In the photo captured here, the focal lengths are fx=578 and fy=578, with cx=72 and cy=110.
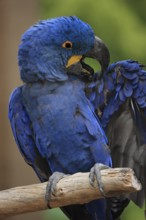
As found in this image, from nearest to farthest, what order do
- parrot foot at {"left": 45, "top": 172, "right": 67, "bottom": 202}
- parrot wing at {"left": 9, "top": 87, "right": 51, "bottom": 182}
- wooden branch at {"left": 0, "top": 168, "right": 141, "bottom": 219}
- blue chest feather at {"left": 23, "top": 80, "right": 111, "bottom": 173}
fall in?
wooden branch at {"left": 0, "top": 168, "right": 141, "bottom": 219}
parrot foot at {"left": 45, "top": 172, "right": 67, "bottom": 202}
blue chest feather at {"left": 23, "top": 80, "right": 111, "bottom": 173}
parrot wing at {"left": 9, "top": 87, "right": 51, "bottom": 182}

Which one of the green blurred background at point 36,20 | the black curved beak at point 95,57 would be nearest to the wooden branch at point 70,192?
the green blurred background at point 36,20

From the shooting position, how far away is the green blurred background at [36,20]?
8.14 ft

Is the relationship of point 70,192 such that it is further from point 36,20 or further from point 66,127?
point 36,20

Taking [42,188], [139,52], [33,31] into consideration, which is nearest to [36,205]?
[42,188]

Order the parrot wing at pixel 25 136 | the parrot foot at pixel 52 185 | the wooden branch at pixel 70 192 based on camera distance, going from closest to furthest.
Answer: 1. the wooden branch at pixel 70 192
2. the parrot foot at pixel 52 185
3. the parrot wing at pixel 25 136

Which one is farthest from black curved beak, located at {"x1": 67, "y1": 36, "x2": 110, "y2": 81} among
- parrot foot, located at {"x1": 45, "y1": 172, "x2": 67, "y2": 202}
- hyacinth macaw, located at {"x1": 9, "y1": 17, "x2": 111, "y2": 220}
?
parrot foot, located at {"x1": 45, "y1": 172, "x2": 67, "y2": 202}

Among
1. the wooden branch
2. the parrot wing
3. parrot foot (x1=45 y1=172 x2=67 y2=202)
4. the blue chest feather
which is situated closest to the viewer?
the wooden branch

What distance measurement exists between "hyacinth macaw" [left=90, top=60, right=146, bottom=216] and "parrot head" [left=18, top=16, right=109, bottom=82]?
9 cm

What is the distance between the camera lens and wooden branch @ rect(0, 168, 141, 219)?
5.86 ft

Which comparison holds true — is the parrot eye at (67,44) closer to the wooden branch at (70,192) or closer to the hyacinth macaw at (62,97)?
the hyacinth macaw at (62,97)

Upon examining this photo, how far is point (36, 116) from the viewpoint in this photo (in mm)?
2326

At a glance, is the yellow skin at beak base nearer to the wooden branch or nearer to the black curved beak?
the black curved beak

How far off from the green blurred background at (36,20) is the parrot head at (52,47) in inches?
7.8

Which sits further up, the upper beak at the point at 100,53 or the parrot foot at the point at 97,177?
the upper beak at the point at 100,53
